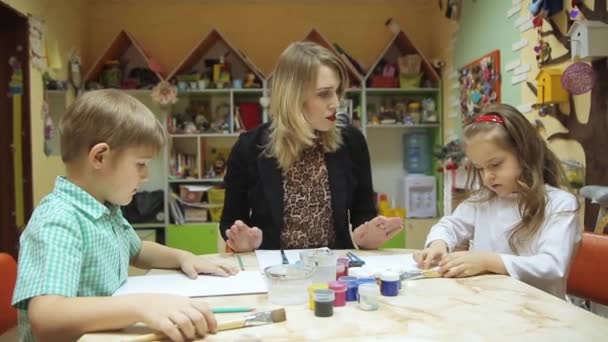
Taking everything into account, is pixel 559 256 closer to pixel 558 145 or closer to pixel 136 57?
pixel 558 145

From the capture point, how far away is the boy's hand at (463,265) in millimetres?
1173

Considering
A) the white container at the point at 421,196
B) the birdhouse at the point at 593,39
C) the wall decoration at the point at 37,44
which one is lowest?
the white container at the point at 421,196

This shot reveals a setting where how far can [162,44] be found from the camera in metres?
4.50

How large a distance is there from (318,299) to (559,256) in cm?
70

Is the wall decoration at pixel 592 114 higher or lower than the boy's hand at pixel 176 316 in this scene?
higher

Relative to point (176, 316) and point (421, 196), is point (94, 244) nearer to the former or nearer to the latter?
point (176, 316)

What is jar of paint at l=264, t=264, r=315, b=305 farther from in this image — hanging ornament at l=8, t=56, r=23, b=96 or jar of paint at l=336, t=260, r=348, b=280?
hanging ornament at l=8, t=56, r=23, b=96

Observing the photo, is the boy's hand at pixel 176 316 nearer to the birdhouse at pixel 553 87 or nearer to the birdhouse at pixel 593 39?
the birdhouse at pixel 593 39

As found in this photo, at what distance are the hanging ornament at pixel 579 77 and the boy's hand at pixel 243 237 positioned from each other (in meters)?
1.56

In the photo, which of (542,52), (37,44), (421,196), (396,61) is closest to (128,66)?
(37,44)

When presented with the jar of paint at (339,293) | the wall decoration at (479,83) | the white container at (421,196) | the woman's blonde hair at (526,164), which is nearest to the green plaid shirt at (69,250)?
the jar of paint at (339,293)

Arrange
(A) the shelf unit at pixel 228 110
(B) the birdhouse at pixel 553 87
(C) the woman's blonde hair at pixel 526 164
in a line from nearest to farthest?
(C) the woman's blonde hair at pixel 526 164 < (B) the birdhouse at pixel 553 87 < (A) the shelf unit at pixel 228 110

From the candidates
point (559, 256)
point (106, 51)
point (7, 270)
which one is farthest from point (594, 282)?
point (106, 51)

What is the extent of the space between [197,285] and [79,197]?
32 cm
